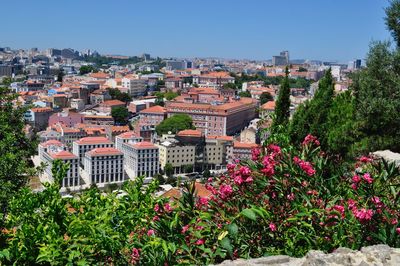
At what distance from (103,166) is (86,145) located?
3240mm

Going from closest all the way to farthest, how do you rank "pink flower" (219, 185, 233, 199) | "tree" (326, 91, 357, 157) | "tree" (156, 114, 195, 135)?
"pink flower" (219, 185, 233, 199), "tree" (326, 91, 357, 157), "tree" (156, 114, 195, 135)

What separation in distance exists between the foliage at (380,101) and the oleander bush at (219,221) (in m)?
4.90

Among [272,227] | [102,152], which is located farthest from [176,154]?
[272,227]

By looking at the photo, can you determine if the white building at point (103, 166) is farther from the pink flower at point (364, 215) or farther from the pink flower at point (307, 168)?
the pink flower at point (364, 215)

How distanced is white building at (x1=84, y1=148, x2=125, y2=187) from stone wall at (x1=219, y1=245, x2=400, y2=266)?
1069 inches

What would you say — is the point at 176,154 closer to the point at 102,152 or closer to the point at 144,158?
the point at 144,158

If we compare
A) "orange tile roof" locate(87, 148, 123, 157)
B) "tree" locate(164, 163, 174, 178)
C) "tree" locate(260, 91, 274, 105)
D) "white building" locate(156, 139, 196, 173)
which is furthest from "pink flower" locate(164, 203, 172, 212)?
"tree" locate(260, 91, 274, 105)

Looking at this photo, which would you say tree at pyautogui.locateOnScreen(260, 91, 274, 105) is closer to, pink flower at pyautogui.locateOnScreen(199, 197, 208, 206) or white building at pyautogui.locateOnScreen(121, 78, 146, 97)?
white building at pyautogui.locateOnScreen(121, 78, 146, 97)

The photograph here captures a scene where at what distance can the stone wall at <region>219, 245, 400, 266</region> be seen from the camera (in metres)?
2.53

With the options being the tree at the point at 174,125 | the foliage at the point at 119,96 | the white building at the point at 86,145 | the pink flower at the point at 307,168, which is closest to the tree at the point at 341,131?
the pink flower at the point at 307,168

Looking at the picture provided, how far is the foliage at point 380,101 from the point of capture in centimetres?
774

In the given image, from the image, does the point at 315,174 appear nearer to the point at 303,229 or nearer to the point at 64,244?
the point at 303,229

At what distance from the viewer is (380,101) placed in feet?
25.4

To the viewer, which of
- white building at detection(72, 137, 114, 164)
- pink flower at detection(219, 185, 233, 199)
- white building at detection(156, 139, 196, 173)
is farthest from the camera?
white building at detection(156, 139, 196, 173)
